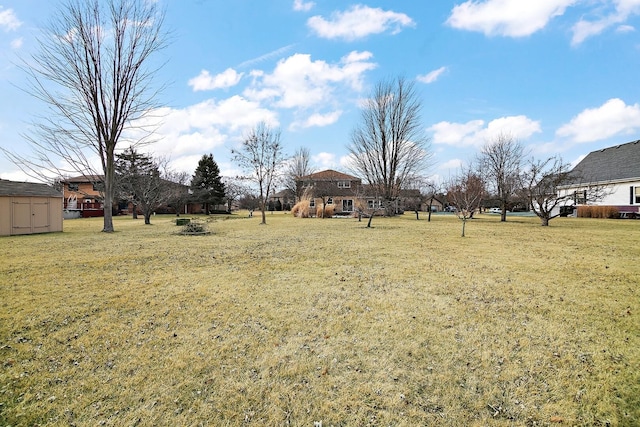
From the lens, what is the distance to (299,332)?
3.96 metres

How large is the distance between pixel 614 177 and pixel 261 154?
31779 mm

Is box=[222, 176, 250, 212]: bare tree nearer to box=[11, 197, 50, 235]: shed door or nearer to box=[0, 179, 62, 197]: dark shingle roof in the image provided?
box=[0, 179, 62, 197]: dark shingle roof

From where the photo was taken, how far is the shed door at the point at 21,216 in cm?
1512

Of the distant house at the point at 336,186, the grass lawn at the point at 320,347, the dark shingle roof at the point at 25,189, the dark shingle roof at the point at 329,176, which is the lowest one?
the grass lawn at the point at 320,347

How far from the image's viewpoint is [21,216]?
→ 15367 millimetres

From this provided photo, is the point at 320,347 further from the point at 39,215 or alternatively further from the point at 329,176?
the point at 329,176

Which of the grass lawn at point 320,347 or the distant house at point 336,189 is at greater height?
the distant house at point 336,189

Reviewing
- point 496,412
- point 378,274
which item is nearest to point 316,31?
point 378,274

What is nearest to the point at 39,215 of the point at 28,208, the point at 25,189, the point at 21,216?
the point at 28,208

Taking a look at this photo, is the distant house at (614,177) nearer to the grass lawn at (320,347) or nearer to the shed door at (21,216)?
the grass lawn at (320,347)

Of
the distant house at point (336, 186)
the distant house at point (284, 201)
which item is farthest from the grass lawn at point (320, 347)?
the distant house at point (284, 201)

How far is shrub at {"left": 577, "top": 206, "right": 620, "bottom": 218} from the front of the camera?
26.2 m

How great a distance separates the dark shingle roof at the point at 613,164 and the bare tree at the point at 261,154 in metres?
24.8

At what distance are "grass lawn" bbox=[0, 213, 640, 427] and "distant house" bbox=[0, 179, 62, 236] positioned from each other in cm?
1147
